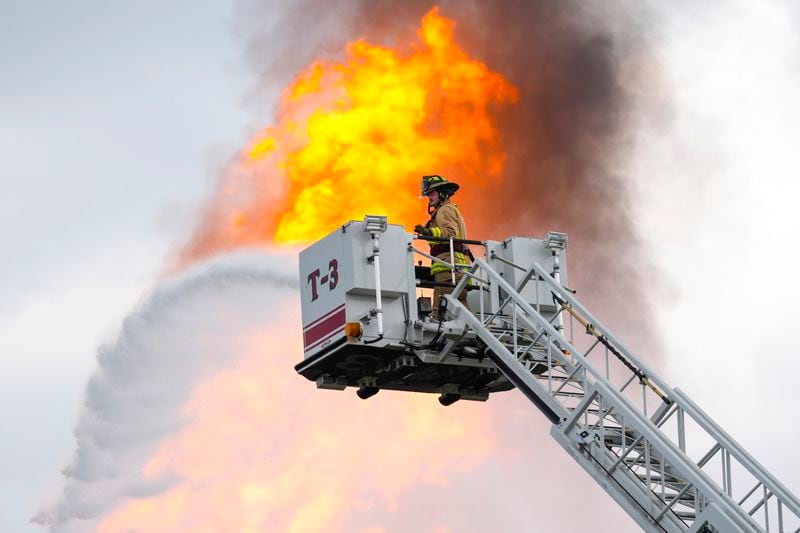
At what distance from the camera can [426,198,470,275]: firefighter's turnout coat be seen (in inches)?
1528

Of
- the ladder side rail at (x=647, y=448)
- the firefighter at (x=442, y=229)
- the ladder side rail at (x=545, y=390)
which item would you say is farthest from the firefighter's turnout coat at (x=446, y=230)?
the ladder side rail at (x=647, y=448)

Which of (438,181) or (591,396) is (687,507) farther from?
(438,181)

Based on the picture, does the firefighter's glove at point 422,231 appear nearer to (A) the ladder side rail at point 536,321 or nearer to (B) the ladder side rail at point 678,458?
(A) the ladder side rail at point 536,321

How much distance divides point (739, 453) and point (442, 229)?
940cm

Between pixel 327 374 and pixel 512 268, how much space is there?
15.0 ft

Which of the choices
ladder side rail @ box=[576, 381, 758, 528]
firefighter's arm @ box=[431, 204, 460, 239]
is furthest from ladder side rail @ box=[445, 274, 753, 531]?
firefighter's arm @ box=[431, 204, 460, 239]

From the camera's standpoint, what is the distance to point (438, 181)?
130ft

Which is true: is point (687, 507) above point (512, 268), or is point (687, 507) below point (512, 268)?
below

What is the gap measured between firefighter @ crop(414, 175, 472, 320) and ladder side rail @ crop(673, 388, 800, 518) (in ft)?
20.7

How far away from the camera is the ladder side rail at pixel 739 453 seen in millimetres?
31547

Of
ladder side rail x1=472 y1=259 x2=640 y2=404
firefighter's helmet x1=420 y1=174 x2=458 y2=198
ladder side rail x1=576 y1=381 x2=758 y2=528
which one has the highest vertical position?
firefighter's helmet x1=420 y1=174 x2=458 y2=198

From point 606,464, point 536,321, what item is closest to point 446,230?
point 536,321

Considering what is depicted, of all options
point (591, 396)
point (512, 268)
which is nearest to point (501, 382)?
point (512, 268)

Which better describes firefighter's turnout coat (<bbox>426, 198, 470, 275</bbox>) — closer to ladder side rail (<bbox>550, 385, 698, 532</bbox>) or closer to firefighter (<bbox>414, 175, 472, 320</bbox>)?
firefighter (<bbox>414, 175, 472, 320</bbox>)
